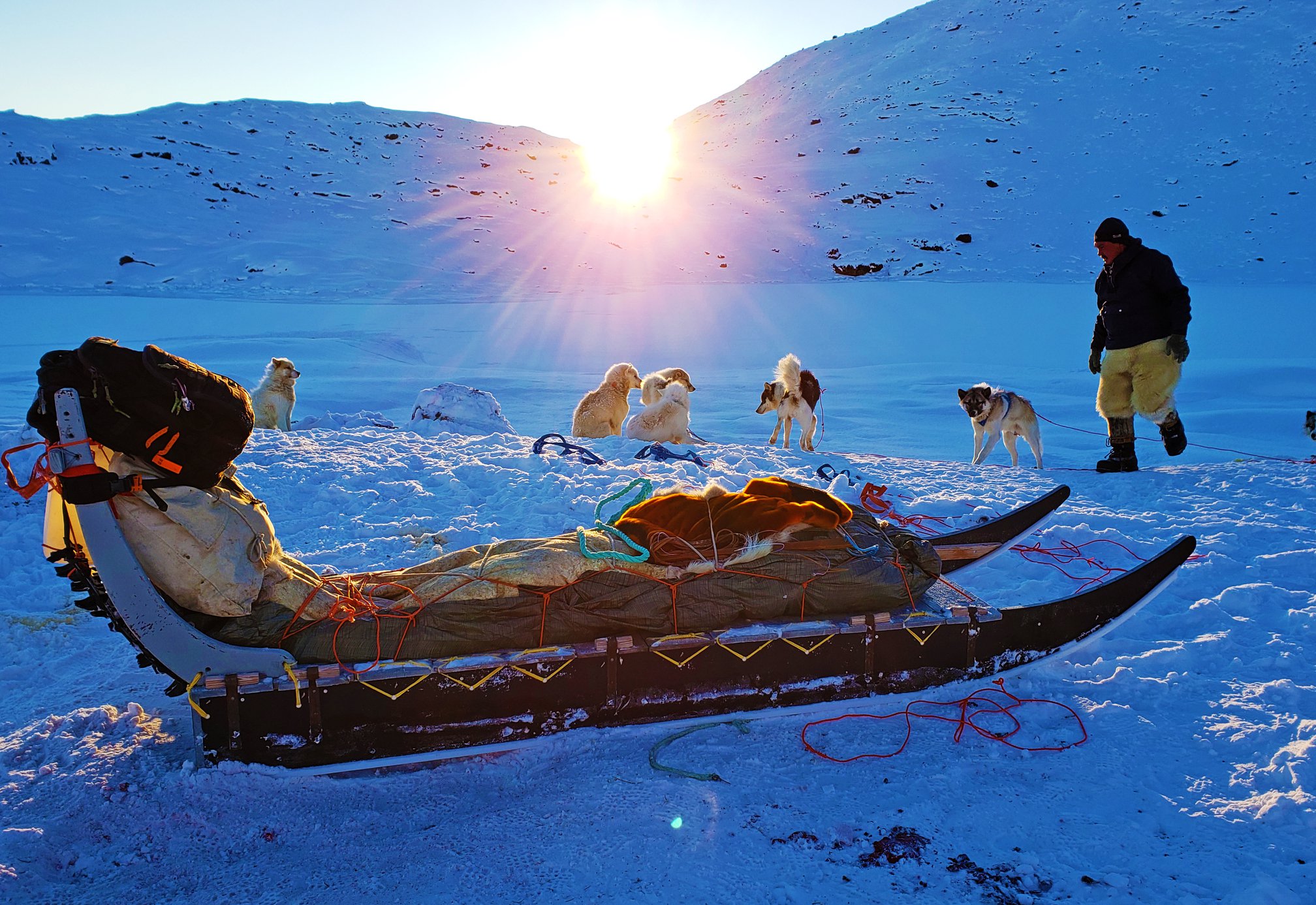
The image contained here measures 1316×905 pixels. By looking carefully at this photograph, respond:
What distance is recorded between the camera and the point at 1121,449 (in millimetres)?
6230

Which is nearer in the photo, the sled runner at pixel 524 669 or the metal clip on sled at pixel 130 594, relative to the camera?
the metal clip on sled at pixel 130 594

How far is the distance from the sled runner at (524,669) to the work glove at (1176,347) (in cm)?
327

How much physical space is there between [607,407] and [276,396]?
3287 millimetres

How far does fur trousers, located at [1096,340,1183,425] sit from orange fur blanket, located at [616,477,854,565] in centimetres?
395

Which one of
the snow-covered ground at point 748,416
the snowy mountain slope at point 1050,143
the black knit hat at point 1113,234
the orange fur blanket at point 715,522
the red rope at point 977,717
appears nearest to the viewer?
the snow-covered ground at point 748,416

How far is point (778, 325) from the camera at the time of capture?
20.8 meters

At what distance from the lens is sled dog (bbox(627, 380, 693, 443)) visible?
7.98 m

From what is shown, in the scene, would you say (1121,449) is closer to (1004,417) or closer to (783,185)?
(1004,417)

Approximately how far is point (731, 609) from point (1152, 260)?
15.6ft

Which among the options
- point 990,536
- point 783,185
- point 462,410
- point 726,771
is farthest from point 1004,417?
point 783,185

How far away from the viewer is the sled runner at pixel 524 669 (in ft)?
7.97

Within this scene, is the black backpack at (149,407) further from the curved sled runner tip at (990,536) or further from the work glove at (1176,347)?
the work glove at (1176,347)

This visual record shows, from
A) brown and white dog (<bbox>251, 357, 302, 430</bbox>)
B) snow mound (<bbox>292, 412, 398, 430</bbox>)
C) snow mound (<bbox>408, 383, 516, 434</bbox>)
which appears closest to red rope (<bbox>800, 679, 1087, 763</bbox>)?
snow mound (<bbox>408, 383, 516, 434</bbox>)

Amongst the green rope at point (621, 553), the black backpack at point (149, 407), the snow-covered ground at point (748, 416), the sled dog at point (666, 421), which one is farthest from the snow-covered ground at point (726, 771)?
the sled dog at point (666, 421)
